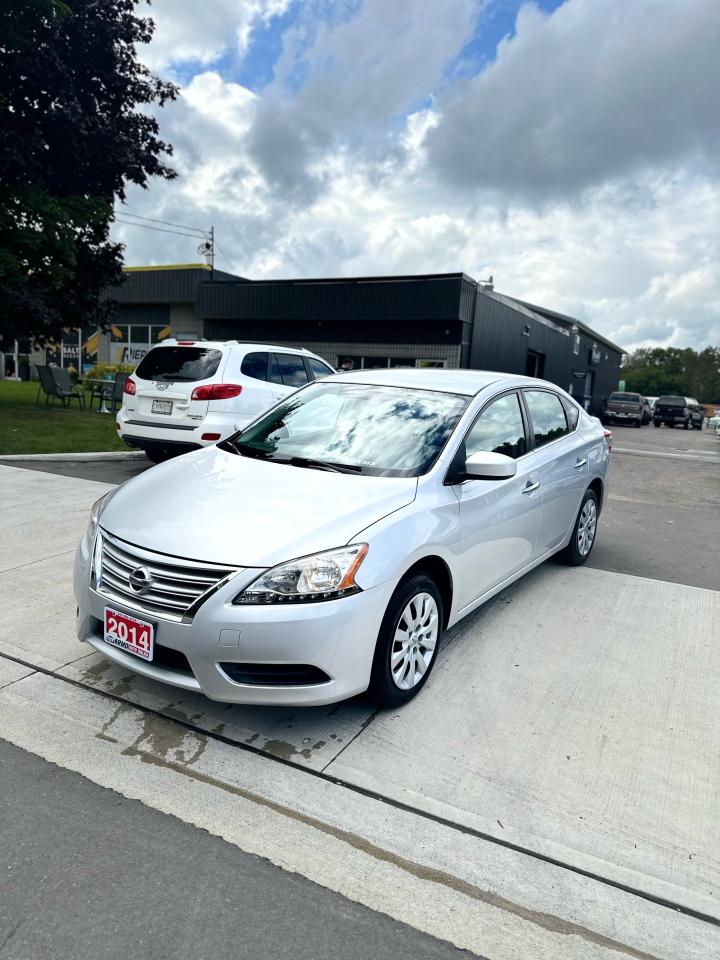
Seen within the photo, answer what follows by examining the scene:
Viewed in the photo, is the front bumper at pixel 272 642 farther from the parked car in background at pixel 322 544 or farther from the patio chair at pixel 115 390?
the patio chair at pixel 115 390

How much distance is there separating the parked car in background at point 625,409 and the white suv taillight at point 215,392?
103 feet

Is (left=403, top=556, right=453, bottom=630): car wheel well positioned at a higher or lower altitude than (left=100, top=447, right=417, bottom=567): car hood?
lower

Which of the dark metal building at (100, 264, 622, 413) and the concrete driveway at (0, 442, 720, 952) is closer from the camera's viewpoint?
the concrete driveway at (0, 442, 720, 952)

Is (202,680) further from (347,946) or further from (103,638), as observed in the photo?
(347,946)

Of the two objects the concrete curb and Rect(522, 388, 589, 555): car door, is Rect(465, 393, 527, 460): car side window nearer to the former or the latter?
Rect(522, 388, 589, 555): car door

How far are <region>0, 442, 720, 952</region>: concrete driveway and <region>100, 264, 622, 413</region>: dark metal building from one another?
770 inches

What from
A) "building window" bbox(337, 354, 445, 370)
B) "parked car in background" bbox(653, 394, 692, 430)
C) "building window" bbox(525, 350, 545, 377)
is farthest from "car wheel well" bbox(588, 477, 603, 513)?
"parked car in background" bbox(653, 394, 692, 430)

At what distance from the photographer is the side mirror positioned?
3.45m

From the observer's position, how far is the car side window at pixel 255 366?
27.7 feet

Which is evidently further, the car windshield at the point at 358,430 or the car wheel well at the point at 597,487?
the car wheel well at the point at 597,487

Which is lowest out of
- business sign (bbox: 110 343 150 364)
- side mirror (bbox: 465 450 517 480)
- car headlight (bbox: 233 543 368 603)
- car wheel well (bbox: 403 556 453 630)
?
car wheel well (bbox: 403 556 453 630)

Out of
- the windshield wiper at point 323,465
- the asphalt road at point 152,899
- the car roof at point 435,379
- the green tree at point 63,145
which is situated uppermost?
the green tree at point 63,145

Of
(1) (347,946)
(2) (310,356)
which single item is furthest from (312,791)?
(2) (310,356)

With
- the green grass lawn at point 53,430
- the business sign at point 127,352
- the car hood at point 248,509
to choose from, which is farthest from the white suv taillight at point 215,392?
A: the business sign at point 127,352
